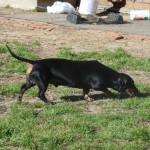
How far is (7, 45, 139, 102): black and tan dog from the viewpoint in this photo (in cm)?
698

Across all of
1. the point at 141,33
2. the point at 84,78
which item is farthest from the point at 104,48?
the point at 84,78

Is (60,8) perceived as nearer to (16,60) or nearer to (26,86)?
(16,60)

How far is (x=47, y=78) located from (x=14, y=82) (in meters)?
1.26

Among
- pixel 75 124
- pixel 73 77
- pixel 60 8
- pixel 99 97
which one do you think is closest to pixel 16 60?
pixel 99 97

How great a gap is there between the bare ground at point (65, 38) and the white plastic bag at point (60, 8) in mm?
2053

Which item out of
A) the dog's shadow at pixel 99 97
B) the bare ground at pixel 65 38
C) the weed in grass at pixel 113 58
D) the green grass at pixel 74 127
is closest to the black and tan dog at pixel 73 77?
the dog's shadow at pixel 99 97

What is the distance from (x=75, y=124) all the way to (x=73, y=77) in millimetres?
1190

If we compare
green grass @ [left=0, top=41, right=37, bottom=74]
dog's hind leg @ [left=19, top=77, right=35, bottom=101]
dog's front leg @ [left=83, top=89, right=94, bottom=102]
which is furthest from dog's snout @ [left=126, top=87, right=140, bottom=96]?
green grass @ [left=0, top=41, right=37, bottom=74]

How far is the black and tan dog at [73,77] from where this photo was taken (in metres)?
6.98

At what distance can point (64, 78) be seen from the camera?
23.2 ft

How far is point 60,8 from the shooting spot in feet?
50.1

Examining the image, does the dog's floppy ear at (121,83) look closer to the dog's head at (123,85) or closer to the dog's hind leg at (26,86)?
the dog's head at (123,85)

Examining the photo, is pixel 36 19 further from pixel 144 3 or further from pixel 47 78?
pixel 47 78

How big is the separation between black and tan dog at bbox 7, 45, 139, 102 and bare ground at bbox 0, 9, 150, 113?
2749 mm
